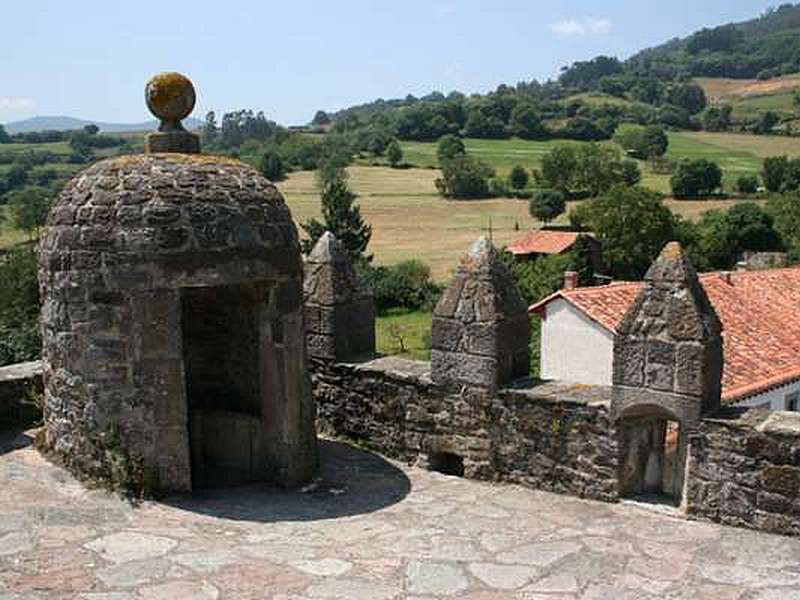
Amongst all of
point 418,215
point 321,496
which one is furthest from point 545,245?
point 321,496

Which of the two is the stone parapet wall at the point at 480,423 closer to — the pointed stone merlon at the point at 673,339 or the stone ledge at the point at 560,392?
the stone ledge at the point at 560,392

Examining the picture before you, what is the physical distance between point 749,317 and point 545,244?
31464 mm

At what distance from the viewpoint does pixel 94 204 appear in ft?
23.4

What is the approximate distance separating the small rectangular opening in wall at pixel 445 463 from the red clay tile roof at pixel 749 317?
11.1m

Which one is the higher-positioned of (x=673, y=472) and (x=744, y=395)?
(x=673, y=472)

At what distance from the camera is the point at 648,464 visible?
712cm

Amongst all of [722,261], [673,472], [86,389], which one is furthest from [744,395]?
[722,261]

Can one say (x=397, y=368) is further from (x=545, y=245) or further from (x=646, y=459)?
(x=545, y=245)

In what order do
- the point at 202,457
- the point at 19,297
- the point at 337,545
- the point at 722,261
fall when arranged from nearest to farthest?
the point at 337,545 → the point at 202,457 → the point at 19,297 → the point at 722,261

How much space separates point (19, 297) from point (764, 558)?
1406 inches

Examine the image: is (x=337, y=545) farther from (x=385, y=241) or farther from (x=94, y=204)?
(x=385, y=241)

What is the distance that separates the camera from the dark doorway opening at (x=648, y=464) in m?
6.93

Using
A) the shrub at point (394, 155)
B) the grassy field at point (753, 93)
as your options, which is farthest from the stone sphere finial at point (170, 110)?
the grassy field at point (753, 93)

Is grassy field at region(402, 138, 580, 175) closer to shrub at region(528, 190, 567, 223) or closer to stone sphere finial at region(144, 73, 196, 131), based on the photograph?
shrub at region(528, 190, 567, 223)
